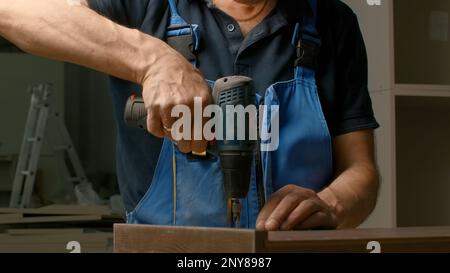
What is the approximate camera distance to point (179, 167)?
136cm

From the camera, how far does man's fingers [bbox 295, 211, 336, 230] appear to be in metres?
1.16

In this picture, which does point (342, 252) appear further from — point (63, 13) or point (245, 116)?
point (63, 13)

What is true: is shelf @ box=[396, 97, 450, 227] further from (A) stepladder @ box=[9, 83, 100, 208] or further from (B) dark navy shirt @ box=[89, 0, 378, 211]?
(A) stepladder @ box=[9, 83, 100, 208]

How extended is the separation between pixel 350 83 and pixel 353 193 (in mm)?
227

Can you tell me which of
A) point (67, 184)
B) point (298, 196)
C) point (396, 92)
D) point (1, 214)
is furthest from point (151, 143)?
point (67, 184)

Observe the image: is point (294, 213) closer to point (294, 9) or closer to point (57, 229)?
point (294, 9)

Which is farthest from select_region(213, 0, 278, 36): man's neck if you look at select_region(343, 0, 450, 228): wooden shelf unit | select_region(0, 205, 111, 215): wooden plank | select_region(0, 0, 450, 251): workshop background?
select_region(0, 205, 111, 215): wooden plank

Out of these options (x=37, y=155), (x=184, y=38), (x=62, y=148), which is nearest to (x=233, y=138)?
(x=184, y=38)

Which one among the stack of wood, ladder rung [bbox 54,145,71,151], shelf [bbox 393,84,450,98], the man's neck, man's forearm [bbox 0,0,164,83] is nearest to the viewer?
man's forearm [bbox 0,0,164,83]

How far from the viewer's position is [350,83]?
1499 mm

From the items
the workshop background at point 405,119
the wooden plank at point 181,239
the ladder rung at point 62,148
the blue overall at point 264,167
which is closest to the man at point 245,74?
the blue overall at point 264,167

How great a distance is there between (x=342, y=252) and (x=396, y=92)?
114 centimetres
